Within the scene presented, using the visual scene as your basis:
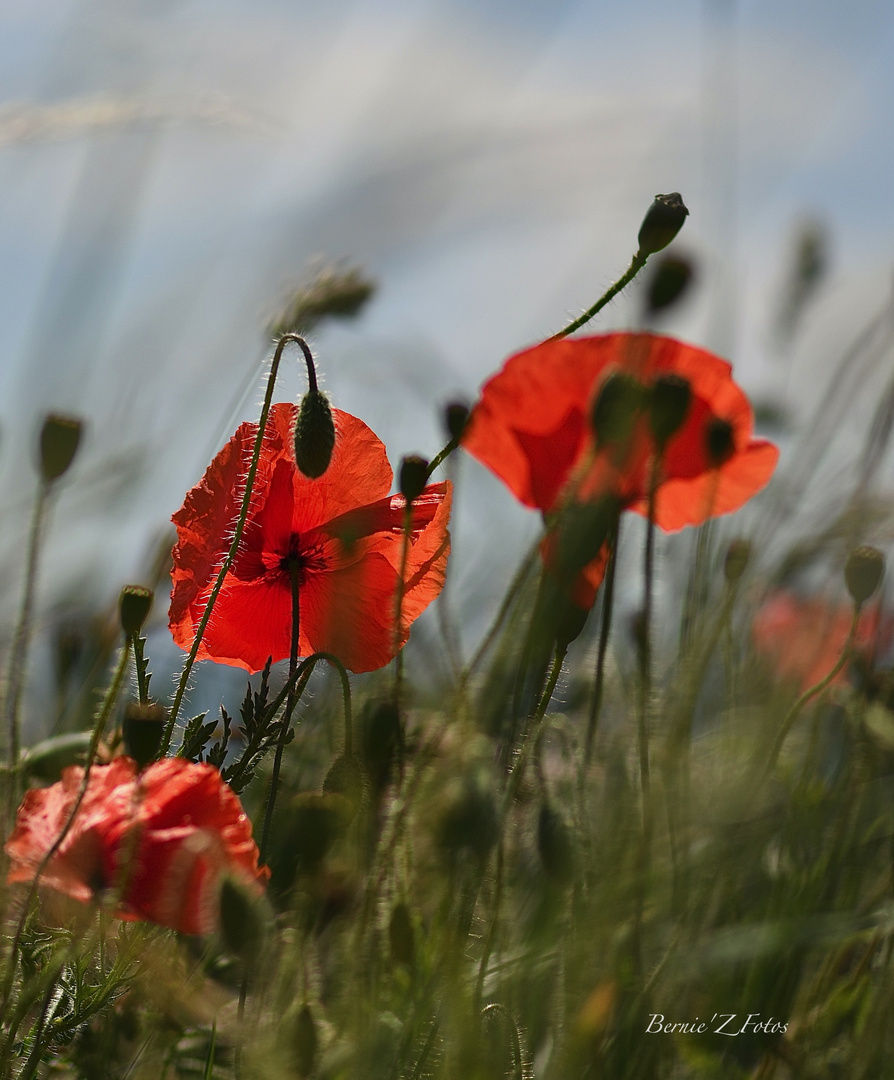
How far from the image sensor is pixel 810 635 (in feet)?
4.96

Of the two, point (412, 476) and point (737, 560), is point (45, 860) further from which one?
point (737, 560)

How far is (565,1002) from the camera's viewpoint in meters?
0.77

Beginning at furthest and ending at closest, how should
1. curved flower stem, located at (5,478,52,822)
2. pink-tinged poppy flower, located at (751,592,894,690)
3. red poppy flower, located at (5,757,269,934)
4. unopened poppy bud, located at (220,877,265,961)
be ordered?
pink-tinged poppy flower, located at (751,592,894,690), curved flower stem, located at (5,478,52,822), red poppy flower, located at (5,757,269,934), unopened poppy bud, located at (220,877,265,961)

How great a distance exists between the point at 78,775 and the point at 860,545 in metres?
0.79

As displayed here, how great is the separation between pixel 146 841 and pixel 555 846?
29cm

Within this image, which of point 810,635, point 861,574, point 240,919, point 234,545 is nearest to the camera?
point 240,919

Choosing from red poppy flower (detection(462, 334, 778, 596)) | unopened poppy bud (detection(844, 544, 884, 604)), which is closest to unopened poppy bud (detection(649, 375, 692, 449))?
red poppy flower (detection(462, 334, 778, 596))

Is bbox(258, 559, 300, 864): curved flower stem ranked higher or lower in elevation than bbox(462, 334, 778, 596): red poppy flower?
lower

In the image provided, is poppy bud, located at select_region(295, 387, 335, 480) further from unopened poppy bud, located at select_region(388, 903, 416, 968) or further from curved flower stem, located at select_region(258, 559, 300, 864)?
unopened poppy bud, located at select_region(388, 903, 416, 968)

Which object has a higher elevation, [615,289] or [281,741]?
[615,289]

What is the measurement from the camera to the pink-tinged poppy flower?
1.38 metres

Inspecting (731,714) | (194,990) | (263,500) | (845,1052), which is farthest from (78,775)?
(845,1052)

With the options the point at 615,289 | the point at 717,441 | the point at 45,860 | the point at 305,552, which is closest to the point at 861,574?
the point at 717,441

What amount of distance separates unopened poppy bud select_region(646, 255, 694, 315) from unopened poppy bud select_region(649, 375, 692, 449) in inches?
3.0
